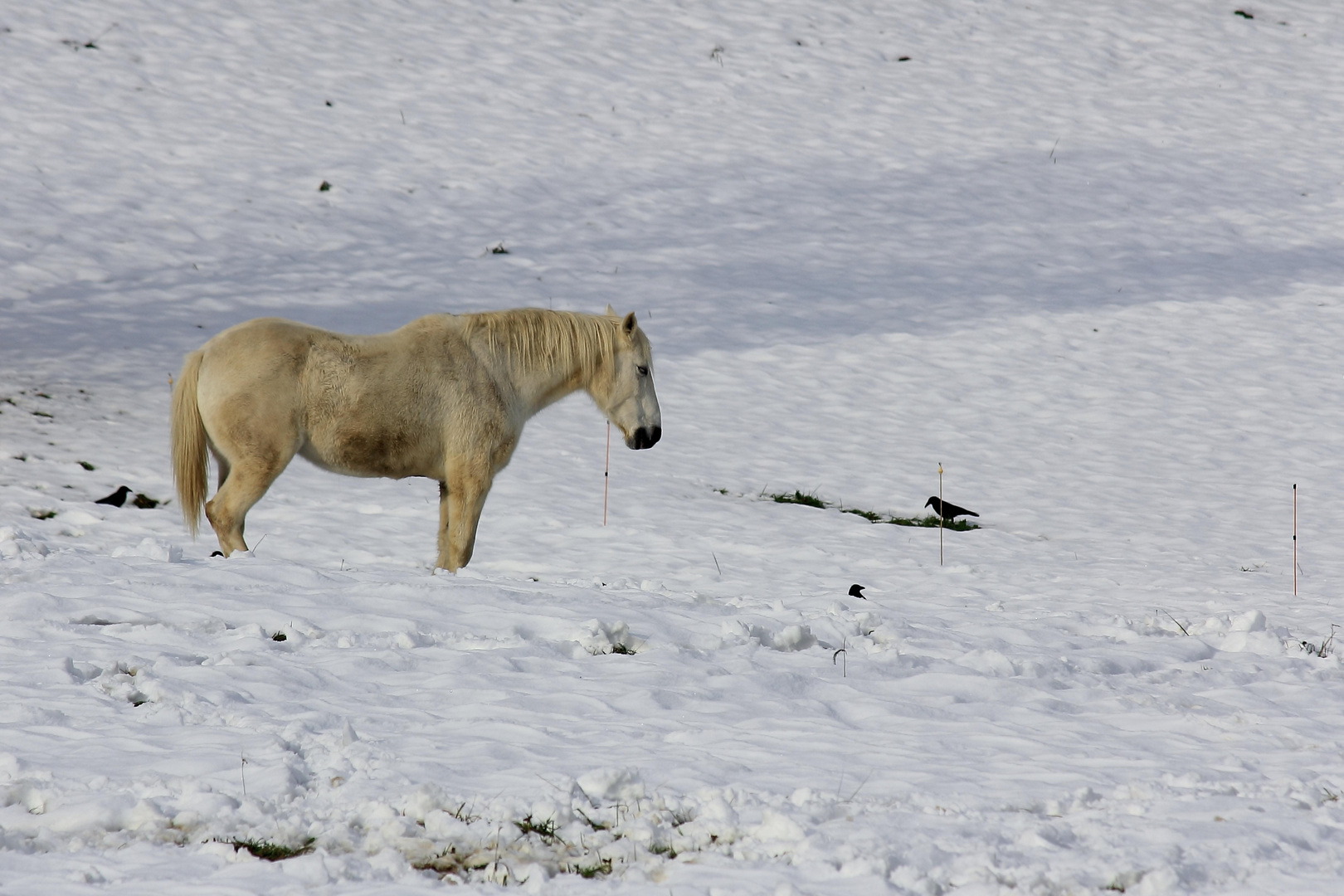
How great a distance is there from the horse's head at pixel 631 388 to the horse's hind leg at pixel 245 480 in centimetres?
212

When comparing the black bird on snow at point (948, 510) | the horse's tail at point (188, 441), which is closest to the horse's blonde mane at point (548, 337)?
the horse's tail at point (188, 441)

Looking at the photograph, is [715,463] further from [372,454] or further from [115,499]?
[115,499]

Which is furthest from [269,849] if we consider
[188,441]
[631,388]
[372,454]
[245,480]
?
[631,388]

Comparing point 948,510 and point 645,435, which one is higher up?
point 645,435

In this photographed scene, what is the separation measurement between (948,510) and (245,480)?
20.3ft

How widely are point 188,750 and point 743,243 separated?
1426 cm

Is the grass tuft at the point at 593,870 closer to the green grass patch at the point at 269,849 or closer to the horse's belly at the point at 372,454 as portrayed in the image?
the green grass patch at the point at 269,849

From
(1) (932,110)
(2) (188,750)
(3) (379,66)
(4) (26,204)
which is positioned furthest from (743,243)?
(2) (188,750)

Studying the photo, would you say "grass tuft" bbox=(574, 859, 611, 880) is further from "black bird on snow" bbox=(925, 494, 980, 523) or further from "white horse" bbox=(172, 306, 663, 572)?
"black bird on snow" bbox=(925, 494, 980, 523)

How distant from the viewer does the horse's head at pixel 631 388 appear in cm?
852

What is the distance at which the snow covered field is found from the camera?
392 centimetres

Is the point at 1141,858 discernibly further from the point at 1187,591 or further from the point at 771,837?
the point at 1187,591

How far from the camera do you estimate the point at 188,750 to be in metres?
4.18

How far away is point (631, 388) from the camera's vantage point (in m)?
8.57
